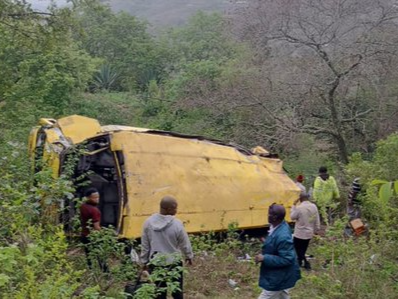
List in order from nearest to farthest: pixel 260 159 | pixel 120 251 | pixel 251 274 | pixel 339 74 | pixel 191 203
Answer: pixel 120 251
pixel 251 274
pixel 191 203
pixel 260 159
pixel 339 74

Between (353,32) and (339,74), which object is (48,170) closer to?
(339,74)

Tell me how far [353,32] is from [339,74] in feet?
4.43

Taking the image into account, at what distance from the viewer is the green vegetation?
21.9ft

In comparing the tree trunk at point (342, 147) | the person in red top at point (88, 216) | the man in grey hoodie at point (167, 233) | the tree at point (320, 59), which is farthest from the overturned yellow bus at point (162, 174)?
the tree trunk at point (342, 147)

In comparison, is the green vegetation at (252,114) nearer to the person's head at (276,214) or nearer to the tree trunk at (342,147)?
the tree trunk at (342,147)

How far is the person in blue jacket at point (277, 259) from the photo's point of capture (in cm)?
546

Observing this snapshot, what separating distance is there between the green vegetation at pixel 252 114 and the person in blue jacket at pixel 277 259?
39.2 inches

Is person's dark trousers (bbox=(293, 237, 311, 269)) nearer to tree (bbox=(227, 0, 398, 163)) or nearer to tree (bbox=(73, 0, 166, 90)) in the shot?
tree (bbox=(227, 0, 398, 163))

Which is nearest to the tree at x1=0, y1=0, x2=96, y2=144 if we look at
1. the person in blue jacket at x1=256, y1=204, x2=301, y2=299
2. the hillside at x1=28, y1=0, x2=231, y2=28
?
the person in blue jacket at x1=256, y1=204, x2=301, y2=299

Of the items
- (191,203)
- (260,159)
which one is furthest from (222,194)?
(260,159)

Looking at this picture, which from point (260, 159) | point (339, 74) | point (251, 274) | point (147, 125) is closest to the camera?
point (251, 274)

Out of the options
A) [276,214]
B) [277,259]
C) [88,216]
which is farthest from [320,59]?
[277,259]

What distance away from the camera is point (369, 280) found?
6.66 m

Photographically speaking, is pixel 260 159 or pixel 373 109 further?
pixel 373 109
